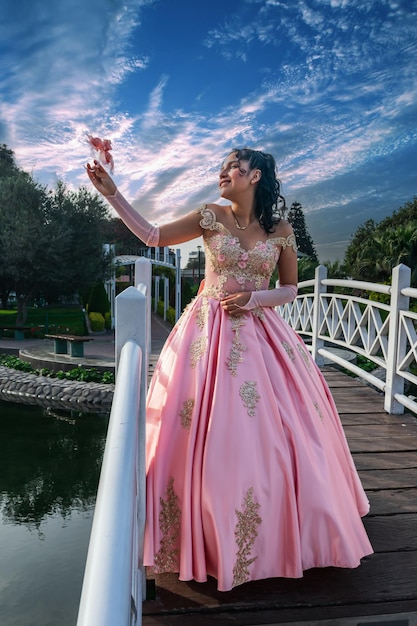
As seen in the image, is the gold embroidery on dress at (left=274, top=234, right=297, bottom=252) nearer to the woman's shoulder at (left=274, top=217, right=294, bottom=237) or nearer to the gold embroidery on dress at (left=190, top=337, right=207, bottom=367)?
the woman's shoulder at (left=274, top=217, right=294, bottom=237)

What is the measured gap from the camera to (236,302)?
6.82 ft

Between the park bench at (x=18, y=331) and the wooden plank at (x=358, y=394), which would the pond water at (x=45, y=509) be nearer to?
the wooden plank at (x=358, y=394)

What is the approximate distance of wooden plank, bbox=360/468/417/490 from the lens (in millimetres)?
2715

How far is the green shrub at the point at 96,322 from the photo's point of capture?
742 inches

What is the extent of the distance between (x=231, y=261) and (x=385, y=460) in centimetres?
175

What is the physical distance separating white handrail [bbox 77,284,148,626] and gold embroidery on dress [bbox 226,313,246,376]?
441 mm

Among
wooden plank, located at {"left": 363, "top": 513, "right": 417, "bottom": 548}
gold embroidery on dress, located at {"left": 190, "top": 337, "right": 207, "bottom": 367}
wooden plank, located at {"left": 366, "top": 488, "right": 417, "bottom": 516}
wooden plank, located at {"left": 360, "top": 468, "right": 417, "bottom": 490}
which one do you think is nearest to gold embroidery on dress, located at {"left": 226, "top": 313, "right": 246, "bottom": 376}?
gold embroidery on dress, located at {"left": 190, "top": 337, "right": 207, "bottom": 367}

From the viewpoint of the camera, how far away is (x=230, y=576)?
163cm

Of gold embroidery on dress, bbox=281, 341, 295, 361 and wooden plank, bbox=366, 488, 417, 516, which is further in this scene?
wooden plank, bbox=366, 488, 417, 516

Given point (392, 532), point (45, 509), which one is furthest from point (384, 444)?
point (45, 509)

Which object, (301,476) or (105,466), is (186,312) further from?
(105,466)

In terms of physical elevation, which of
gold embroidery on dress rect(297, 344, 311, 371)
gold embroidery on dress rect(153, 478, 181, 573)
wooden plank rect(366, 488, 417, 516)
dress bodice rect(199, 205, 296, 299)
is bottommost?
wooden plank rect(366, 488, 417, 516)

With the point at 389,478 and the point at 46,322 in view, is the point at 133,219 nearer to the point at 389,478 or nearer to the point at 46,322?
the point at 389,478

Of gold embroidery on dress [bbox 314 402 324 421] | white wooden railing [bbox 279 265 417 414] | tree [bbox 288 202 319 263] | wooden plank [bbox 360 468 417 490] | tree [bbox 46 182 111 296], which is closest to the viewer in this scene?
gold embroidery on dress [bbox 314 402 324 421]
